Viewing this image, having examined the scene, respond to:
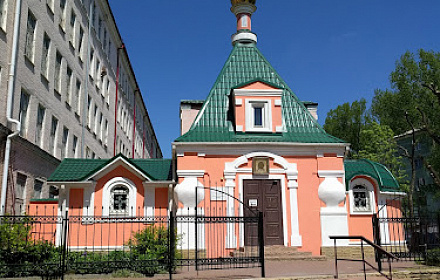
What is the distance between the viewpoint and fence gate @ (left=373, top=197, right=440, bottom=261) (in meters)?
12.6

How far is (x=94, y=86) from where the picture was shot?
88.6ft

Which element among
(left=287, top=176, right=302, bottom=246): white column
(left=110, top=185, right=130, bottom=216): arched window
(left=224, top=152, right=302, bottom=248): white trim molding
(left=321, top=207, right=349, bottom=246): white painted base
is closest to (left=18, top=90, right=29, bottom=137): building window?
(left=110, top=185, right=130, bottom=216): arched window

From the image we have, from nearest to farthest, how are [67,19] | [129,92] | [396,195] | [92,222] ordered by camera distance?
[92,222] → [396,195] → [67,19] → [129,92]

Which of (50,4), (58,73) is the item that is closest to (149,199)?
(58,73)

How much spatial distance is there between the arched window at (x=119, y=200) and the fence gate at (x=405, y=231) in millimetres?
8205

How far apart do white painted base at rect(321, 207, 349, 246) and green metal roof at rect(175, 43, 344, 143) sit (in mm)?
2428

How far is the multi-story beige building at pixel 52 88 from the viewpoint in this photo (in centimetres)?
1488

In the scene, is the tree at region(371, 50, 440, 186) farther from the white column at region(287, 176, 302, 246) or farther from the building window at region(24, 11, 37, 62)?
the building window at region(24, 11, 37, 62)

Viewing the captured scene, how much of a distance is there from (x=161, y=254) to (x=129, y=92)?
2925cm

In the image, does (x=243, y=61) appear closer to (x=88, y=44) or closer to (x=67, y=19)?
Answer: (x=67, y=19)

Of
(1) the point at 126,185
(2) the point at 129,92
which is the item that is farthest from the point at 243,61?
(2) the point at 129,92

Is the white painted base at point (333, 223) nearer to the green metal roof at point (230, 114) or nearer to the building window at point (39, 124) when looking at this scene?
the green metal roof at point (230, 114)

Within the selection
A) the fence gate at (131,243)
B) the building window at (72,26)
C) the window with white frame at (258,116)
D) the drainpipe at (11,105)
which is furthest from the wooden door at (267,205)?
the building window at (72,26)

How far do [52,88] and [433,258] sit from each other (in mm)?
15684
